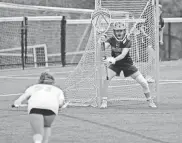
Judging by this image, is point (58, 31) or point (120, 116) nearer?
point (120, 116)

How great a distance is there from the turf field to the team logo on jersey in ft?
5.40

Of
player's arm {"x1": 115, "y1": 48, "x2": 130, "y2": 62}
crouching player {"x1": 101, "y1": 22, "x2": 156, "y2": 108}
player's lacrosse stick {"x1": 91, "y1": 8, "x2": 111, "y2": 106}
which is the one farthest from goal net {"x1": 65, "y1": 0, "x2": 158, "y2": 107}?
player's arm {"x1": 115, "y1": 48, "x2": 130, "y2": 62}

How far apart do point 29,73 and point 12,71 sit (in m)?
0.86

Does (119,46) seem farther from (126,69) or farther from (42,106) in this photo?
(42,106)

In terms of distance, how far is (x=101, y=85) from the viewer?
15102mm

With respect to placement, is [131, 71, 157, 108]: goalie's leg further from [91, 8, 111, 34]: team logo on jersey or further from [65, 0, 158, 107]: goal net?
[91, 8, 111, 34]: team logo on jersey

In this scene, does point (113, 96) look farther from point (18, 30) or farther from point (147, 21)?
point (18, 30)

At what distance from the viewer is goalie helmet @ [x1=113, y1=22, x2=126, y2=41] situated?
14297mm

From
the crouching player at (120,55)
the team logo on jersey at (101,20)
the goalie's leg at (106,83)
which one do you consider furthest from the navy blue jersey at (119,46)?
the team logo on jersey at (101,20)

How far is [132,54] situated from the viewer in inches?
656

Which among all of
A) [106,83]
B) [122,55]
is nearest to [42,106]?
[122,55]

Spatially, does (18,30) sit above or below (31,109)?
above

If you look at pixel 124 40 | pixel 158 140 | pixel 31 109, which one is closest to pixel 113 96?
A: pixel 124 40

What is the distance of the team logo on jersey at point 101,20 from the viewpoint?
48.5 feet
